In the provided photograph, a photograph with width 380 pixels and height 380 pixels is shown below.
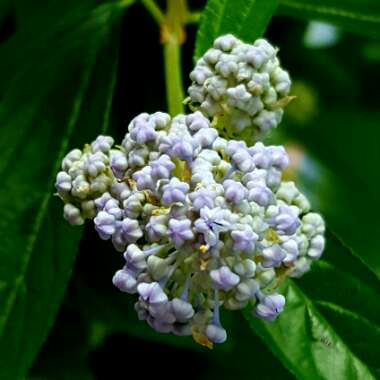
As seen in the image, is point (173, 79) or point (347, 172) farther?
point (347, 172)

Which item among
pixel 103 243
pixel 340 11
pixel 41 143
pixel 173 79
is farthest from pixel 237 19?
pixel 103 243

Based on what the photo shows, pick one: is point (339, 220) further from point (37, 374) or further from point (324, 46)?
point (37, 374)

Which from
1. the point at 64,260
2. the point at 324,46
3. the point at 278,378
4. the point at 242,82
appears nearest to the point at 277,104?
the point at 242,82

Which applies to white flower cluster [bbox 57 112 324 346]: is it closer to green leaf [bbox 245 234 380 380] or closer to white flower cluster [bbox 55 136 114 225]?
white flower cluster [bbox 55 136 114 225]

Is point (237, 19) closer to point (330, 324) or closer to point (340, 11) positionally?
point (340, 11)

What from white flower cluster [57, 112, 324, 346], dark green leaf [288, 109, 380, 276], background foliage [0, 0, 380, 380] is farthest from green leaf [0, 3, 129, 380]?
dark green leaf [288, 109, 380, 276]
